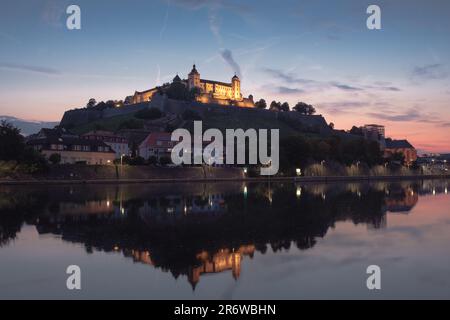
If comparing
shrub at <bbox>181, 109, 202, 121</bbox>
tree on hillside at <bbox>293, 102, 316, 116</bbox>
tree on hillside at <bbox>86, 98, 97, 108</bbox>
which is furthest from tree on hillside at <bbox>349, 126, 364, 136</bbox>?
tree on hillside at <bbox>86, 98, 97, 108</bbox>

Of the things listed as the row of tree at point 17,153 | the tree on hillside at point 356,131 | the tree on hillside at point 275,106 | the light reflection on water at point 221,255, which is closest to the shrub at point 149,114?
the tree on hillside at point 275,106

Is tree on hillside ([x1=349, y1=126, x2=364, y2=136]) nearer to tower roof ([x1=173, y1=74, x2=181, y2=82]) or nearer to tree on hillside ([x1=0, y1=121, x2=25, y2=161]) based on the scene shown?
tower roof ([x1=173, y1=74, x2=181, y2=82])

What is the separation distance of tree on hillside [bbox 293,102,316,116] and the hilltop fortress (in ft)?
43.5

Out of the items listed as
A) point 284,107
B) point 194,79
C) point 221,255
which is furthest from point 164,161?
point 284,107

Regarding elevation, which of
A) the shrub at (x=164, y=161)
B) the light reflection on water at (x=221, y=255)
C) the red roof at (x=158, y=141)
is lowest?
the light reflection on water at (x=221, y=255)

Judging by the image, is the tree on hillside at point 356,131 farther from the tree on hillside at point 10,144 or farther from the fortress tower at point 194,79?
the tree on hillside at point 10,144

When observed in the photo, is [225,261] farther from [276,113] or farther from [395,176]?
[276,113]

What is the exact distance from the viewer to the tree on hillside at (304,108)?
136000 mm

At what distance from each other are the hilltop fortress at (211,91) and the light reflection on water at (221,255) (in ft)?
352

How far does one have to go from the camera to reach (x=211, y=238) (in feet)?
44.1

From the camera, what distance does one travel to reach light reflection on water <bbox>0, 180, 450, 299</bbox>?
27.5 ft

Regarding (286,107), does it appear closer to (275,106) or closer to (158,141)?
(275,106)

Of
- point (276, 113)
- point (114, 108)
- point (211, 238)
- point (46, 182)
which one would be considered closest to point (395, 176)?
point (276, 113)
